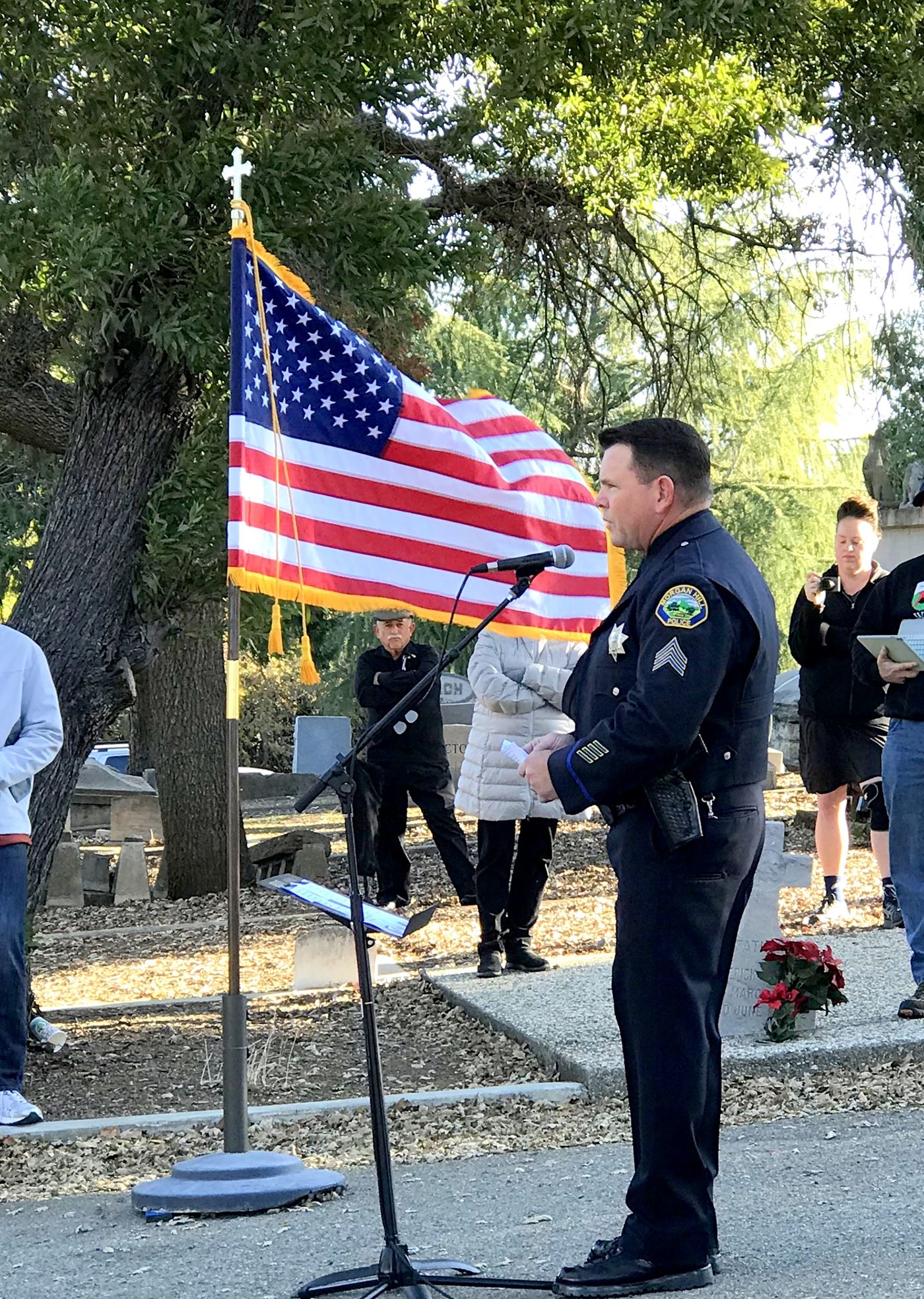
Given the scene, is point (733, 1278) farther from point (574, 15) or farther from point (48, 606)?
point (574, 15)

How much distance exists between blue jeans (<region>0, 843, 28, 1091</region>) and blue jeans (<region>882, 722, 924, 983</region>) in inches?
129

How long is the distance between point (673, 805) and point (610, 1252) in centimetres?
102

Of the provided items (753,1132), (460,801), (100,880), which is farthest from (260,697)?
(753,1132)

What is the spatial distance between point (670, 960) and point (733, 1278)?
2.49ft

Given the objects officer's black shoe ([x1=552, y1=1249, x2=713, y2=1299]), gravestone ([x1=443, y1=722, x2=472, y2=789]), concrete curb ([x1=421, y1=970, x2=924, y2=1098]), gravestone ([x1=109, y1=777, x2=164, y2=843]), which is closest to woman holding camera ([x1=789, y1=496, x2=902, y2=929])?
concrete curb ([x1=421, y1=970, x2=924, y2=1098])

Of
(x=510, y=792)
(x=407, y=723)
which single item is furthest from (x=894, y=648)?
(x=407, y=723)

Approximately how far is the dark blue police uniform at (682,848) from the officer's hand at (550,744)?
0.18 ft

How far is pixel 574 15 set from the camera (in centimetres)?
764

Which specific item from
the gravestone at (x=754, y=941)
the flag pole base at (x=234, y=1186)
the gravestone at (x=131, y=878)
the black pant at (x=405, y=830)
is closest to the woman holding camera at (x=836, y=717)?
the gravestone at (x=754, y=941)

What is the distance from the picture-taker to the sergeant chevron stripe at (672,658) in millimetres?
3670

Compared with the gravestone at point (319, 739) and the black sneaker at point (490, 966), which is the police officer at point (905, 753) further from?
the gravestone at point (319, 739)

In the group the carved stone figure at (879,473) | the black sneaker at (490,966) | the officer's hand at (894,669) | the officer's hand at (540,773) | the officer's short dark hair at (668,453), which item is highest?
the carved stone figure at (879,473)

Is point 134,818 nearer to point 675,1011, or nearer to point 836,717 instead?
point 836,717

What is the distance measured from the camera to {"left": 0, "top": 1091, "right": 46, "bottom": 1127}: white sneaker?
18.9 ft
